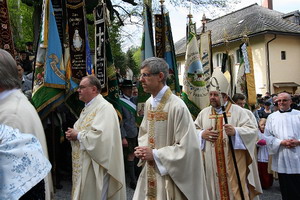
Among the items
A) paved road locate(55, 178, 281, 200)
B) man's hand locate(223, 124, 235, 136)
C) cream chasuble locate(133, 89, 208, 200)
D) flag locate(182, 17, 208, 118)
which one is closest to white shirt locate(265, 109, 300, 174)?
paved road locate(55, 178, 281, 200)

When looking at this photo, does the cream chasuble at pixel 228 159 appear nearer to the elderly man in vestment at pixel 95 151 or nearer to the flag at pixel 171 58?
the elderly man in vestment at pixel 95 151

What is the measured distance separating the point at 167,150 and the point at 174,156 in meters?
0.09

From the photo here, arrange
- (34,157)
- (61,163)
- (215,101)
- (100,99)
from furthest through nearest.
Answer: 1. (61,163)
2. (215,101)
3. (100,99)
4. (34,157)

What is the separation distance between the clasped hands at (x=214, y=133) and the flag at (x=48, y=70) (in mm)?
2418

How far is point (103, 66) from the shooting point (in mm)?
5703

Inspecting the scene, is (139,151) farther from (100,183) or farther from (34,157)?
(34,157)

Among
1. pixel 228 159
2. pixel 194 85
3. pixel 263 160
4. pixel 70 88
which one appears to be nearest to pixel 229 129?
pixel 228 159

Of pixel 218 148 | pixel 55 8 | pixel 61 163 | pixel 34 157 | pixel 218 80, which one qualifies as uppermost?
pixel 55 8

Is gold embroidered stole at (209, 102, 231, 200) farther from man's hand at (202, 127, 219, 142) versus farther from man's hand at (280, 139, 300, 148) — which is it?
man's hand at (280, 139, 300, 148)

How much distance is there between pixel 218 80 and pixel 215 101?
0.37 m

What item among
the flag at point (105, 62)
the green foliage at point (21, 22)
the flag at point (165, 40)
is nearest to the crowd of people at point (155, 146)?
the flag at point (105, 62)

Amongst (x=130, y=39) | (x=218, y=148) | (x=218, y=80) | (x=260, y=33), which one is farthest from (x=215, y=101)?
(x=260, y=33)

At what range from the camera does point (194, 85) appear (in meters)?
6.50

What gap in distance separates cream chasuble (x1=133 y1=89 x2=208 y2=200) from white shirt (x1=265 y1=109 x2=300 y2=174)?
8.96 ft
